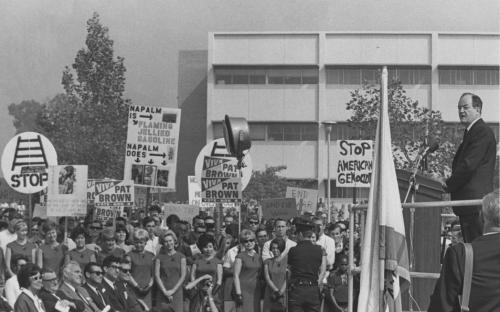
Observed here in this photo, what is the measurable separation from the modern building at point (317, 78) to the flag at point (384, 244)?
58.9m

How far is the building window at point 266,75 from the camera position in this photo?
224 feet

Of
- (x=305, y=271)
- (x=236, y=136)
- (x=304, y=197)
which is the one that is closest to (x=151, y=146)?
(x=236, y=136)

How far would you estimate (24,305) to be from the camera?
34.1 feet

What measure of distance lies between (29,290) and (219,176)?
702 centimetres

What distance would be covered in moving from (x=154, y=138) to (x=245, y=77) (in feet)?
167

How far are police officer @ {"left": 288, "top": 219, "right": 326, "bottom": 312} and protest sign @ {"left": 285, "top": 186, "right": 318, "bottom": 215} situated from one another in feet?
40.6

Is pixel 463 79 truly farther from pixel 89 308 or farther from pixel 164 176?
pixel 89 308

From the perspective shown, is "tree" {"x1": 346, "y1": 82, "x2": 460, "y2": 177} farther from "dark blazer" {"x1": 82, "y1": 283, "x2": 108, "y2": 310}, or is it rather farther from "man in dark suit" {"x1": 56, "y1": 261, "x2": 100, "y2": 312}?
"man in dark suit" {"x1": 56, "y1": 261, "x2": 100, "y2": 312}

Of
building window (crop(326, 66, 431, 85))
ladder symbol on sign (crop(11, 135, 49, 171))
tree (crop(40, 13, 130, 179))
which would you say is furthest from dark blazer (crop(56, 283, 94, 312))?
building window (crop(326, 66, 431, 85))

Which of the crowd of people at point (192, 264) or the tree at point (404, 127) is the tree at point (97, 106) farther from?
the crowd of people at point (192, 264)

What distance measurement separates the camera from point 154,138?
18.2 m

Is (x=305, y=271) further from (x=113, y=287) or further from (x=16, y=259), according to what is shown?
(x=16, y=259)

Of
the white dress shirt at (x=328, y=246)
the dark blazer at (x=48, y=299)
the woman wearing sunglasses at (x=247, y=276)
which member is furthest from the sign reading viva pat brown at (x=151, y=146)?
the dark blazer at (x=48, y=299)

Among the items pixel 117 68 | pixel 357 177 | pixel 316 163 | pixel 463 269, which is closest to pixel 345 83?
pixel 316 163
